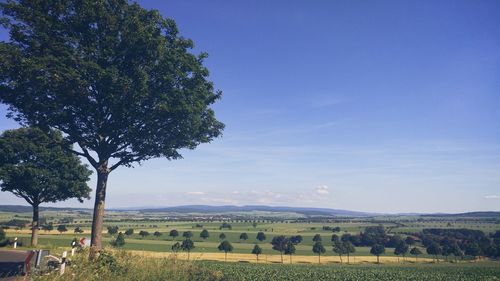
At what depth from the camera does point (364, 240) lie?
388 feet

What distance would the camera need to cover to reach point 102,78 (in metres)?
18.7

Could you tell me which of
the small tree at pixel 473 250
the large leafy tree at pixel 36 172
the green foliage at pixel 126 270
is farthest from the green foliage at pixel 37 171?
the small tree at pixel 473 250

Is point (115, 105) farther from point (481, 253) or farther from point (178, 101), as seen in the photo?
Answer: point (481, 253)

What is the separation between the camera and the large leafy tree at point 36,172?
125ft

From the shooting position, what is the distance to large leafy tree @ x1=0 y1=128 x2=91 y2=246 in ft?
125

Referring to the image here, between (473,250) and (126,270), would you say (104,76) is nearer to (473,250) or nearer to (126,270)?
(126,270)

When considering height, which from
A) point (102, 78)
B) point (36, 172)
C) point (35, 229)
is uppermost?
point (102, 78)

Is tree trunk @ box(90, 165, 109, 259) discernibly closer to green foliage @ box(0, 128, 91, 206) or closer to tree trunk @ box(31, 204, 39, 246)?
green foliage @ box(0, 128, 91, 206)

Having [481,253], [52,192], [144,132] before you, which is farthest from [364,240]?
[144,132]

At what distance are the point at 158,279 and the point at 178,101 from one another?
9.93 metres

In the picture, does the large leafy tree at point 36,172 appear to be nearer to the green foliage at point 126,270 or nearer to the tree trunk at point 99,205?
the tree trunk at point 99,205

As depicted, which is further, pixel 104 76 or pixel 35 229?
pixel 35 229

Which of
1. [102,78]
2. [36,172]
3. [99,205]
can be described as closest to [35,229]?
[36,172]

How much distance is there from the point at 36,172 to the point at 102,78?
2601 centimetres
